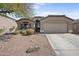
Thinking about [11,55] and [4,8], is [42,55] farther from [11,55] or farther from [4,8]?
[4,8]

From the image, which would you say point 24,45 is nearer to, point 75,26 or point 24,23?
point 24,23

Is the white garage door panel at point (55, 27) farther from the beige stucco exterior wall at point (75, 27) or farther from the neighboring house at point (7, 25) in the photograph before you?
the neighboring house at point (7, 25)

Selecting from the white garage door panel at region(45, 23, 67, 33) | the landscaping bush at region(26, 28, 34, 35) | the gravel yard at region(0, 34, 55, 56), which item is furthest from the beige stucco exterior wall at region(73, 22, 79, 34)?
the landscaping bush at region(26, 28, 34, 35)

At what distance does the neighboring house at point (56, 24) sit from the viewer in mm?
5959

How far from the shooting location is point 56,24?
612 centimetres

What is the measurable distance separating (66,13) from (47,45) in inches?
41.4

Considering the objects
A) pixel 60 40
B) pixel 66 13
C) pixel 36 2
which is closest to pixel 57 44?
pixel 60 40

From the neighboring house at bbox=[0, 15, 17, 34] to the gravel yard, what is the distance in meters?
0.24

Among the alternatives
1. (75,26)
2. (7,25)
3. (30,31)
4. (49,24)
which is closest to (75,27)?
(75,26)

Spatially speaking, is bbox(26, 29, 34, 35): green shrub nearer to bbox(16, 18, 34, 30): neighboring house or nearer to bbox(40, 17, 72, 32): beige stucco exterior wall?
bbox(16, 18, 34, 30): neighboring house

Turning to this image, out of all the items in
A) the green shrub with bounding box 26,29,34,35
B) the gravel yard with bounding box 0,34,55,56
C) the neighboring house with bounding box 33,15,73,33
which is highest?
the neighboring house with bounding box 33,15,73,33

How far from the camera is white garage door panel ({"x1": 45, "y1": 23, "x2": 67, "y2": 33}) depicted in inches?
239

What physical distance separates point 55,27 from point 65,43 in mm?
558

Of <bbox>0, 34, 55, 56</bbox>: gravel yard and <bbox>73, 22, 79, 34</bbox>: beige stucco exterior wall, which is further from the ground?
<bbox>73, 22, 79, 34</bbox>: beige stucco exterior wall
